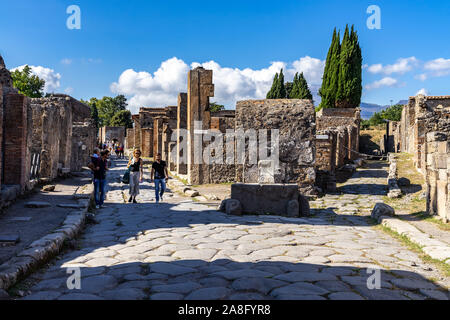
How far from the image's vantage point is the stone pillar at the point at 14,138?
9516 mm

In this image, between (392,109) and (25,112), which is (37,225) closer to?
(25,112)

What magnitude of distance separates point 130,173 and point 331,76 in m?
33.7

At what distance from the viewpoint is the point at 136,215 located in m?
7.85

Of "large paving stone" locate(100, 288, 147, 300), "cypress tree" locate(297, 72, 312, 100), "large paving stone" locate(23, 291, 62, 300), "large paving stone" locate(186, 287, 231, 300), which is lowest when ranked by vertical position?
"large paving stone" locate(23, 291, 62, 300)

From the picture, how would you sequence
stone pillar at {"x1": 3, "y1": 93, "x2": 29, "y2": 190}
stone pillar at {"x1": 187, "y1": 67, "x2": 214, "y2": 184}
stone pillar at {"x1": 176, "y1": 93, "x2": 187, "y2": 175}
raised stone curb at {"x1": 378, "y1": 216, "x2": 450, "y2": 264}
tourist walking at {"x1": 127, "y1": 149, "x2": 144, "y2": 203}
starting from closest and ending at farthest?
1. raised stone curb at {"x1": 378, "y1": 216, "x2": 450, "y2": 264}
2. stone pillar at {"x1": 3, "y1": 93, "x2": 29, "y2": 190}
3. tourist walking at {"x1": 127, "y1": 149, "x2": 144, "y2": 203}
4. stone pillar at {"x1": 187, "y1": 67, "x2": 214, "y2": 184}
5. stone pillar at {"x1": 176, "y1": 93, "x2": 187, "y2": 175}

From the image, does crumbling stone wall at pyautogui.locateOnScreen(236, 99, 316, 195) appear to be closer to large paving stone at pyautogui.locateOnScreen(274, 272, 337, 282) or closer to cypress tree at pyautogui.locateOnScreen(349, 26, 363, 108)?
large paving stone at pyautogui.locateOnScreen(274, 272, 337, 282)

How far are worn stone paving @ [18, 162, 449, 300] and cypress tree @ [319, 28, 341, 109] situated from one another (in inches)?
1327

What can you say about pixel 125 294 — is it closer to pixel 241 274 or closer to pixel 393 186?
pixel 241 274

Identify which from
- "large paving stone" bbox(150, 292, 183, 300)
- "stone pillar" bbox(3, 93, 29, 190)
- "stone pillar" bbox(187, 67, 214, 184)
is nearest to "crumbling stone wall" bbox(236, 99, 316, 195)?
"stone pillar" bbox(187, 67, 214, 184)

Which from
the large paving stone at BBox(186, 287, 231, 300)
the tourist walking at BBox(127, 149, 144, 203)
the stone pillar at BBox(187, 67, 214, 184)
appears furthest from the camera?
the stone pillar at BBox(187, 67, 214, 184)

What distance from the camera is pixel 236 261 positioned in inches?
169

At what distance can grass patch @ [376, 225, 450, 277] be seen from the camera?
4259 millimetres

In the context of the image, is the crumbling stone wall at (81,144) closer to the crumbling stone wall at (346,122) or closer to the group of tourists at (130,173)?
the group of tourists at (130,173)

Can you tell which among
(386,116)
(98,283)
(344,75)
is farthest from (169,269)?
(386,116)
